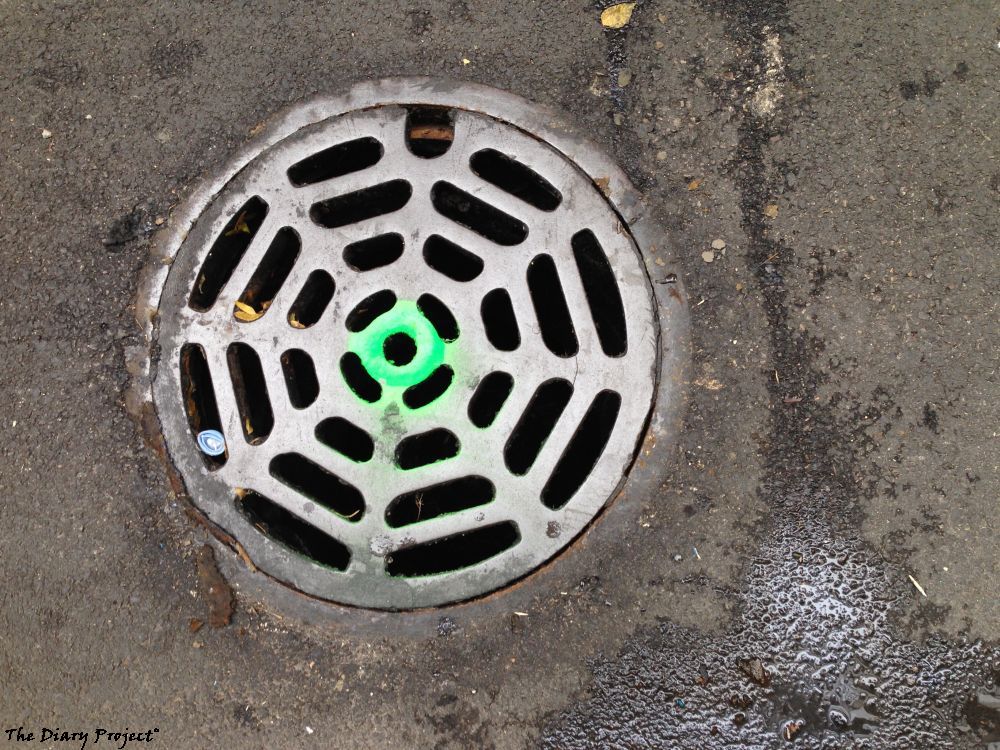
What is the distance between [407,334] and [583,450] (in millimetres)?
482

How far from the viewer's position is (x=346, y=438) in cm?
181

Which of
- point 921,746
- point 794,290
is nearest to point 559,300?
point 794,290

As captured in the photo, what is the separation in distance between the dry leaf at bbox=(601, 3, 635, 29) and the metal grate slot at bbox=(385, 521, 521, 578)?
3.79 ft

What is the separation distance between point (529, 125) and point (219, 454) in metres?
1.01

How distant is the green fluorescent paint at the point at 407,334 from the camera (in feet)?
5.15

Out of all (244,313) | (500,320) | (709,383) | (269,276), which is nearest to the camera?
(709,383)

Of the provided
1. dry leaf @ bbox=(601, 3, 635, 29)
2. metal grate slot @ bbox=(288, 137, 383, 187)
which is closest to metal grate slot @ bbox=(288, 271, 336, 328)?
metal grate slot @ bbox=(288, 137, 383, 187)

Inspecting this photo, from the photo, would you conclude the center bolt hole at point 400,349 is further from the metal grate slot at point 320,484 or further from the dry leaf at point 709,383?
the dry leaf at point 709,383

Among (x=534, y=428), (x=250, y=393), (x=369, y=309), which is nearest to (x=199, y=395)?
(x=250, y=393)

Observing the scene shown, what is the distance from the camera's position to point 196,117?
167 centimetres

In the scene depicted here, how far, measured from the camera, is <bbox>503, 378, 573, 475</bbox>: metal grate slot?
1.71 meters

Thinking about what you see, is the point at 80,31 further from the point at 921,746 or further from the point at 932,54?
the point at 921,746

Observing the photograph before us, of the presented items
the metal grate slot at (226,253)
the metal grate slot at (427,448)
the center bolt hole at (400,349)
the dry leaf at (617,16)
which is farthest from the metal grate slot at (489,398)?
the dry leaf at (617,16)

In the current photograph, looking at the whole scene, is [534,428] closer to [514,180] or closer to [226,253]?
[514,180]
